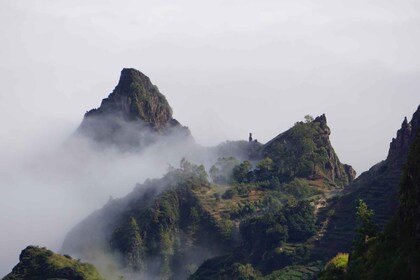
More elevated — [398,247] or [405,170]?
[405,170]

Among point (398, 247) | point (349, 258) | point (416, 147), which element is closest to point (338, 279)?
A: point (349, 258)

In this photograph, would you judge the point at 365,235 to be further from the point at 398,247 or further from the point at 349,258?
the point at 398,247

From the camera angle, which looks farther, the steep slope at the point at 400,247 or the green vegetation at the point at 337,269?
the green vegetation at the point at 337,269

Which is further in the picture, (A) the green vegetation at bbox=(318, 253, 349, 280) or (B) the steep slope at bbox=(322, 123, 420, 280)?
(A) the green vegetation at bbox=(318, 253, 349, 280)

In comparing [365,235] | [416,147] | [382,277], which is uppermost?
[416,147]

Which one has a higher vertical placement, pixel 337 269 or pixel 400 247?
pixel 400 247

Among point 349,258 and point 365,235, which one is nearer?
point 349,258

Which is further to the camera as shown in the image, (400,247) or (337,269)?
(337,269)

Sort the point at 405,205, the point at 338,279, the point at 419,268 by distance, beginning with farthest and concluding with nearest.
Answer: the point at 338,279, the point at 405,205, the point at 419,268

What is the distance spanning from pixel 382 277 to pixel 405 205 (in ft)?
38.6

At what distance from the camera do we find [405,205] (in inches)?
4003

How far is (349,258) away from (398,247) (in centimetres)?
1591

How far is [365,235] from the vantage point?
12838cm

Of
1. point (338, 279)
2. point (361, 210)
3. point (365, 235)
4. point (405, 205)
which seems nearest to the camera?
point (405, 205)
